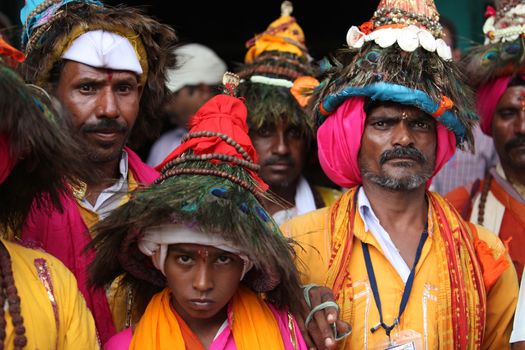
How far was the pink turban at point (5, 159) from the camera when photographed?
3004 mm

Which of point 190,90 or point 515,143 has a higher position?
point 190,90

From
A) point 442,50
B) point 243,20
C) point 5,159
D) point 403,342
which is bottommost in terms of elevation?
point 403,342

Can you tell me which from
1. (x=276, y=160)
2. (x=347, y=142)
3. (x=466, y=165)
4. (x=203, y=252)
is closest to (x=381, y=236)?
(x=347, y=142)

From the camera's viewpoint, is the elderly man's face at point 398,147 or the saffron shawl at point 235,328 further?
the elderly man's face at point 398,147

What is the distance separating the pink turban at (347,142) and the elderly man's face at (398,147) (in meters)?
0.04

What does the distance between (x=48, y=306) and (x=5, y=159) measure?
51 cm

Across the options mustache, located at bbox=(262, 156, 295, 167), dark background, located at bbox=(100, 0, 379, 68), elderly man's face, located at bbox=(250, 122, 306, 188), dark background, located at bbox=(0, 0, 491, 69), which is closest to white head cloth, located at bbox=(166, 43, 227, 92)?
dark background, located at bbox=(0, 0, 491, 69)

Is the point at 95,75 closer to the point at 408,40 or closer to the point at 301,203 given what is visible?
the point at 408,40

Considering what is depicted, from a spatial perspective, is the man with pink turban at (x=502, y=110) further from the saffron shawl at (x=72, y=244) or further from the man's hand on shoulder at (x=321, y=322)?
the saffron shawl at (x=72, y=244)

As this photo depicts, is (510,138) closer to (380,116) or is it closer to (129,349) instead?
(380,116)

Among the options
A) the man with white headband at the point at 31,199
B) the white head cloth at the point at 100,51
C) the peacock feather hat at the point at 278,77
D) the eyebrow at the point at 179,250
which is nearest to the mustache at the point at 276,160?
the peacock feather hat at the point at 278,77

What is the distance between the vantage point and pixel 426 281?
151 inches

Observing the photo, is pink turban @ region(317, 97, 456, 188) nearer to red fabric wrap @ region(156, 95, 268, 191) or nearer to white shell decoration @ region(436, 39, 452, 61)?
white shell decoration @ region(436, 39, 452, 61)

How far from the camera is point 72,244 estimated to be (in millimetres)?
3770
